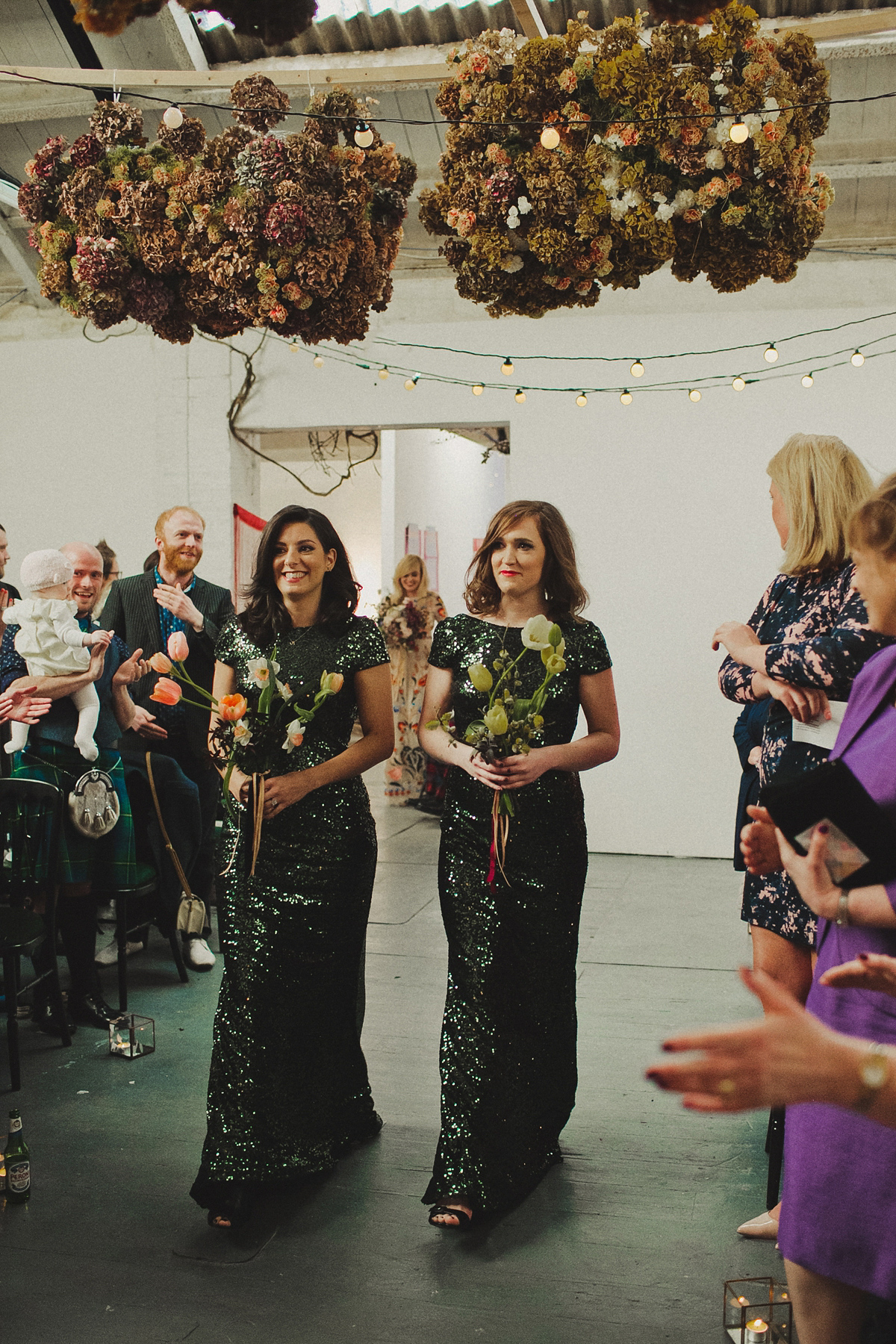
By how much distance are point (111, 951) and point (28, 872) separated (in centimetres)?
123

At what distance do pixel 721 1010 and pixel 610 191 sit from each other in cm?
301

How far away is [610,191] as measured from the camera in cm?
256

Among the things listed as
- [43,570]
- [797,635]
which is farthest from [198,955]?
[797,635]

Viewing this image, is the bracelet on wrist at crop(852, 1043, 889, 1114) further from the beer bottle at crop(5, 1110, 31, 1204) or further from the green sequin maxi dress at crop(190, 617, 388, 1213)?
the beer bottle at crop(5, 1110, 31, 1204)

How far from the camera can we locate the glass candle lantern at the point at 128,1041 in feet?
12.3

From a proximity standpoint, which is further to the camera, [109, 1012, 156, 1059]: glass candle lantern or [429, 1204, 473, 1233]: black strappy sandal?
[109, 1012, 156, 1059]: glass candle lantern

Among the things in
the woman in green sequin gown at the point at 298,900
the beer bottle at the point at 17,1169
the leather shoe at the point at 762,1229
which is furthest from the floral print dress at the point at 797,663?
the beer bottle at the point at 17,1169

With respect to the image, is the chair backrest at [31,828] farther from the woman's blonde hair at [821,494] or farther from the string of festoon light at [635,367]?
the string of festoon light at [635,367]

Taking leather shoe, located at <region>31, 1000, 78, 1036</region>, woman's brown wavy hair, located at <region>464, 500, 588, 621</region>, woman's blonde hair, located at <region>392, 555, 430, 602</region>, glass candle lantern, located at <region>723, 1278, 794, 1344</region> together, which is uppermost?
woman's brown wavy hair, located at <region>464, 500, 588, 621</region>

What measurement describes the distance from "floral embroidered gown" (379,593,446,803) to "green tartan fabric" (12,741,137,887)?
4.79 meters

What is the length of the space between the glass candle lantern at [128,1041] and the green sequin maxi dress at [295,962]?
1.04m

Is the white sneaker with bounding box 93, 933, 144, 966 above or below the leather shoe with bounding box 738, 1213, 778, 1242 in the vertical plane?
below

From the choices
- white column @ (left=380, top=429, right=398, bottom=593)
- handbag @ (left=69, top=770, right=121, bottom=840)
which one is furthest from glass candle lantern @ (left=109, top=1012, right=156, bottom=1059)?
white column @ (left=380, top=429, right=398, bottom=593)

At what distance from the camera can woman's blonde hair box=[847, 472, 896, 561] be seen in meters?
1.50
